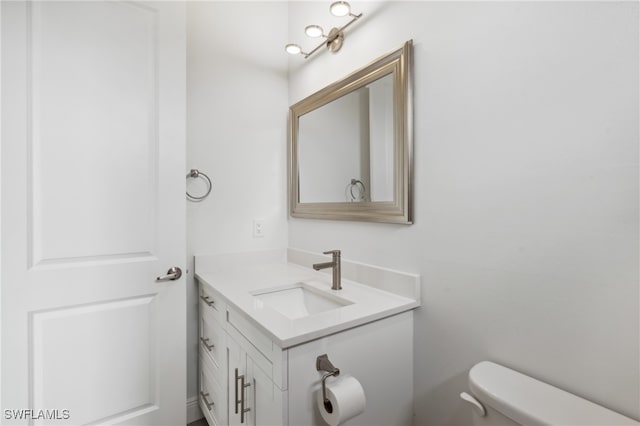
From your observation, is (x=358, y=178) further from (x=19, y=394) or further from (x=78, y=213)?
(x=19, y=394)

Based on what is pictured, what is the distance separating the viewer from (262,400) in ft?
3.30

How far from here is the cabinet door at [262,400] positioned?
91 centimetres

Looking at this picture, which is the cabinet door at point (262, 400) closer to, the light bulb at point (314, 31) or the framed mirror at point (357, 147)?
the framed mirror at point (357, 147)

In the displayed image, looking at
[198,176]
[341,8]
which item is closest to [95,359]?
[198,176]

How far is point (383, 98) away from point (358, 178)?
37 cm

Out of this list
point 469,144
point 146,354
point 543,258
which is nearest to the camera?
point 543,258

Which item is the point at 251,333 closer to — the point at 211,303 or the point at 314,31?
the point at 211,303

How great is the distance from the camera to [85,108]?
4.05 feet

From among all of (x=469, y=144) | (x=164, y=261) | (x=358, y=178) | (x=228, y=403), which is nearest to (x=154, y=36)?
(x=164, y=261)

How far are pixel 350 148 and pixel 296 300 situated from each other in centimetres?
80

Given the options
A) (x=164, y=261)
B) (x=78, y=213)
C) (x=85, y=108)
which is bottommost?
(x=164, y=261)

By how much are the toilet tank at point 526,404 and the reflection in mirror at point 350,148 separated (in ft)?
2.35

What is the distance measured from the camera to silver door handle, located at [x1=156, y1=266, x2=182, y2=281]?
1.39 meters

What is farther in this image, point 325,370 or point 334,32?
point 334,32
